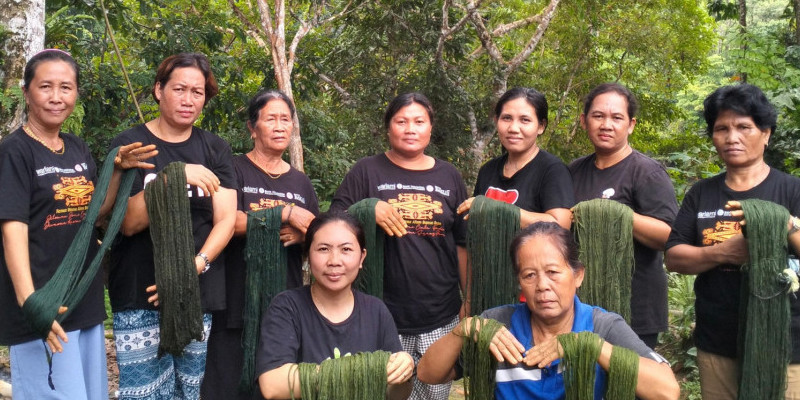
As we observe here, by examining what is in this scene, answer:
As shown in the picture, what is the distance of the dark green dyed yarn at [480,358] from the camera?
7.89 feet

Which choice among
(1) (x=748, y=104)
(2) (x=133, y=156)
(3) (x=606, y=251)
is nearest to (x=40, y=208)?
(2) (x=133, y=156)

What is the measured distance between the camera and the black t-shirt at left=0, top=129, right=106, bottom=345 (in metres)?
2.68

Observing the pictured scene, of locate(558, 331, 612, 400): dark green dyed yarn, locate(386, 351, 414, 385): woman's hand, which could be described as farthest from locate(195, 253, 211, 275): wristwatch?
locate(558, 331, 612, 400): dark green dyed yarn

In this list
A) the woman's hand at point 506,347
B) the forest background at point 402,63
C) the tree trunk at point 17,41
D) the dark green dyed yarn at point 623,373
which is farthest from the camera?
the forest background at point 402,63

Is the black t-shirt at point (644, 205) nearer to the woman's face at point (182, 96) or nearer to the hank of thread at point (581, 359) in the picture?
the hank of thread at point (581, 359)

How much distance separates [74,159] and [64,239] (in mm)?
317

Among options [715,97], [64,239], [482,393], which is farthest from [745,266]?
[64,239]

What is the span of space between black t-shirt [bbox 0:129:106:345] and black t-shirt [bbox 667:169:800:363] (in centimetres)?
236

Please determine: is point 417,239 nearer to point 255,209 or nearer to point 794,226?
point 255,209

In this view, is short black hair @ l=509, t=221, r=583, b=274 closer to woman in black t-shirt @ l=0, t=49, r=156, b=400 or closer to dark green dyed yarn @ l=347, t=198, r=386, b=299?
dark green dyed yarn @ l=347, t=198, r=386, b=299

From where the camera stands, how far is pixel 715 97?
298 cm

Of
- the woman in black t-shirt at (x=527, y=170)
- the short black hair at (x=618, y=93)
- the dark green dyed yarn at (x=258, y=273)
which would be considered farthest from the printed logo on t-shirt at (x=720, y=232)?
the dark green dyed yarn at (x=258, y=273)

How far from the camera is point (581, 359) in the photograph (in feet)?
7.52

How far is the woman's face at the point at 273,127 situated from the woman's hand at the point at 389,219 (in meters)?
0.58
